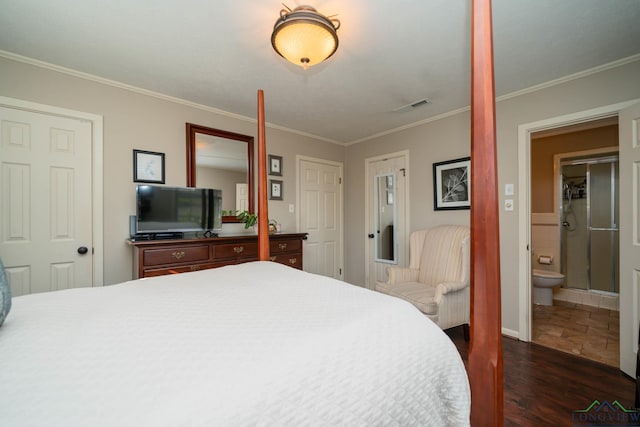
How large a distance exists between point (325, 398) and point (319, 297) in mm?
376

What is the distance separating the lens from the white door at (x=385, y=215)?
3838mm

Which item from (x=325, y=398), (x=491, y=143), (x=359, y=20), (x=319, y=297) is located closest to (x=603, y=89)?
(x=359, y=20)

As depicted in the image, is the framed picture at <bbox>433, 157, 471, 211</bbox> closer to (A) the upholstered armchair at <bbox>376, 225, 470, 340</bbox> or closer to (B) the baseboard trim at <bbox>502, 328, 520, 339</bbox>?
(A) the upholstered armchair at <bbox>376, 225, 470, 340</bbox>

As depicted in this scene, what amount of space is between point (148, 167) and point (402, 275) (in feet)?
9.79

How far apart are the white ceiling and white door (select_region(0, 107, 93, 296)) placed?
562 mm

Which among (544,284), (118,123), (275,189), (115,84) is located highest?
(115,84)

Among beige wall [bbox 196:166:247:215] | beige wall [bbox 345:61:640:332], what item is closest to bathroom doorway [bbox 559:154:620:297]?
beige wall [bbox 345:61:640:332]

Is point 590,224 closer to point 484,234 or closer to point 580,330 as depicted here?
point 580,330

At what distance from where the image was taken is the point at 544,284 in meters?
3.65

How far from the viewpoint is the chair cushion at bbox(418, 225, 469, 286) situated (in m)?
2.80

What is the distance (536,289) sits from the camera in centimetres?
380

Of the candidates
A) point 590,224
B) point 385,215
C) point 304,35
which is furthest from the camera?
point 385,215

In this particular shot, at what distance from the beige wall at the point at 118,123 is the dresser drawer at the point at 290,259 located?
135 centimetres

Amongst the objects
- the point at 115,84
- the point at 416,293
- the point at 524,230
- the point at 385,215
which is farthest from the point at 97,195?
the point at 524,230
